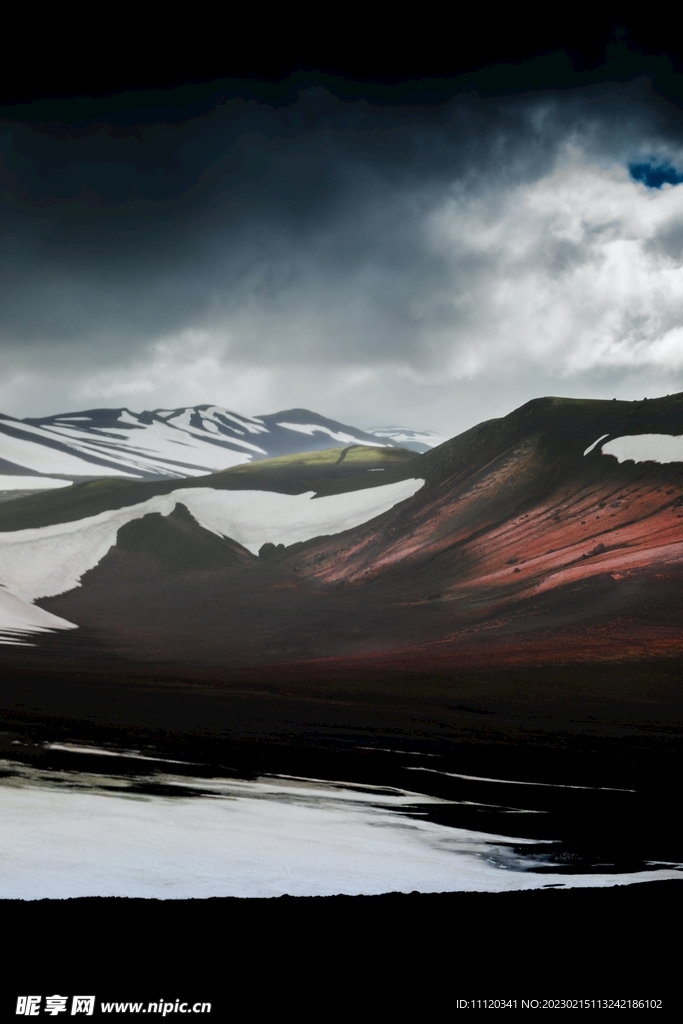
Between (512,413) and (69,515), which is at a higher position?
(512,413)

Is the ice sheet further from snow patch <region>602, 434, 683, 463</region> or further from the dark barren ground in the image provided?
snow patch <region>602, 434, 683, 463</region>

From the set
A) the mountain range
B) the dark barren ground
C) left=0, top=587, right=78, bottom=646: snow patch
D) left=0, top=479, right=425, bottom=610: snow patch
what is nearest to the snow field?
left=0, top=479, right=425, bottom=610: snow patch

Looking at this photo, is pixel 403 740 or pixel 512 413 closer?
pixel 403 740

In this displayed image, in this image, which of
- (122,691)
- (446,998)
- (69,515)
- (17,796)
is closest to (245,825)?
(17,796)

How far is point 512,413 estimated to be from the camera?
81.4 metres

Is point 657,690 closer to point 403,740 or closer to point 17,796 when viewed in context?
point 403,740

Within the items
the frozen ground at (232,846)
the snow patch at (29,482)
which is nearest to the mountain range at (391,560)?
the frozen ground at (232,846)

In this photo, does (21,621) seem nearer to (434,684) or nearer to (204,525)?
(434,684)

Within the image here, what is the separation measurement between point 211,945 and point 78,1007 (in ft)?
5.96

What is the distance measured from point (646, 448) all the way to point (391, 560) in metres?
20.9

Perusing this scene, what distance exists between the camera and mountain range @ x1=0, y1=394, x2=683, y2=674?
4056cm

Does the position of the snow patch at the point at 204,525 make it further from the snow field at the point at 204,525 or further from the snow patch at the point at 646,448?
the snow patch at the point at 646,448

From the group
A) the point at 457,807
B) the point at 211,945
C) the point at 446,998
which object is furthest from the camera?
the point at 457,807

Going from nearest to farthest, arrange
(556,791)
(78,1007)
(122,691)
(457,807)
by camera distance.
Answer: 1. (78,1007)
2. (457,807)
3. (556,791)
4. (122,691)
